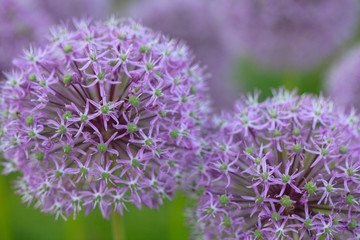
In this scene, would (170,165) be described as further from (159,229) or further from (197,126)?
(159,229)

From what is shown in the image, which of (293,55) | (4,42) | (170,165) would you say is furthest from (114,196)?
(293,55)

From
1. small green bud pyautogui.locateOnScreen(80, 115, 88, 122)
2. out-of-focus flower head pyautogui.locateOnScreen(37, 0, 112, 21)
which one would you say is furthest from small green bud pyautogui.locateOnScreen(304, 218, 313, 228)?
out-of-focus flower head pyautogui.locateOnScreen(37, 0, 112, 21)

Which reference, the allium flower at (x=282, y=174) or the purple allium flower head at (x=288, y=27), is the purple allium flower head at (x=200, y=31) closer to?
the purple allium flower head at (x=288, y=27)

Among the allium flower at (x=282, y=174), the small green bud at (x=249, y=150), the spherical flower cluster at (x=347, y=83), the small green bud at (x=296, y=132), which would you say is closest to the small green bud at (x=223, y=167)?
the allium flower at (x=282, y=174)

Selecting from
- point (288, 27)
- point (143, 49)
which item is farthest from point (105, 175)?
point (288, 27)

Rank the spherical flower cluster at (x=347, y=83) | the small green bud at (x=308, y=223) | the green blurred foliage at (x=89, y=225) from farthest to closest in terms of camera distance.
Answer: the green blurred foliage at (x=89, y=225) < the spherical flower cluster at (x=347, y=83) < the small green bud at (x=308, y=223)

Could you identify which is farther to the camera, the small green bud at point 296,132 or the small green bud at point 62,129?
Answer: the small green bud at point 296,132

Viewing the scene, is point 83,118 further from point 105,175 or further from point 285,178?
point 285,178
